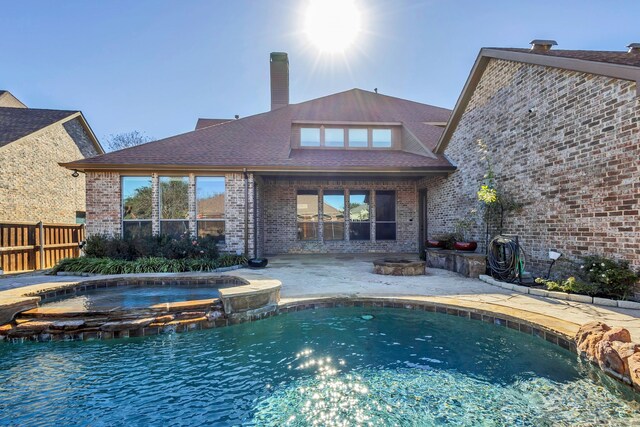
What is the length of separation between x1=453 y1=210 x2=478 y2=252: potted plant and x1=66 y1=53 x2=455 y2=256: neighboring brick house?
1.91m

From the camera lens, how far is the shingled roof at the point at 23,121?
12.3 meters

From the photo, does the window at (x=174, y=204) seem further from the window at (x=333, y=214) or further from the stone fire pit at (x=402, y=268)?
the stone fire pit at (x=402, y=268)

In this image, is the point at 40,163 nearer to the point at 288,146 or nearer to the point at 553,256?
the point at 288,146

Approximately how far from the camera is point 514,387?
293 cm

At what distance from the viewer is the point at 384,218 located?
12883mm

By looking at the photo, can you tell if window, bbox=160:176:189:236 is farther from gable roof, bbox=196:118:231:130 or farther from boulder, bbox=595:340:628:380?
boulder, bbox=595:340:628:380

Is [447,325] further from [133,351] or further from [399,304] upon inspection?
[133,351]

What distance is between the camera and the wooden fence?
845cm

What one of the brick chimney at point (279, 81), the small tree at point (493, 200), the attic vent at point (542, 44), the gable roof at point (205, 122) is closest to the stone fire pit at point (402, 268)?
the small tree at point (493, 200)

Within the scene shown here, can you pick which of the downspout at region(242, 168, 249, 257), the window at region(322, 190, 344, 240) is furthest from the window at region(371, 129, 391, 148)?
the downspout at region(242, 168, 249, 257)

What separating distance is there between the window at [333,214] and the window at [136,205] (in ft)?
20.5

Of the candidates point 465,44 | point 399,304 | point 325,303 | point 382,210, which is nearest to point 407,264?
point 399,304

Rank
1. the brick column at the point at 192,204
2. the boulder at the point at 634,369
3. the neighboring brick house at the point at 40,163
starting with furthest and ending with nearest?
the neighboring brick house at the point at 40,163
the brick column at the point at 192,204
the boulder at the point at 634,369

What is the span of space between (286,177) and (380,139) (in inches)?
164
